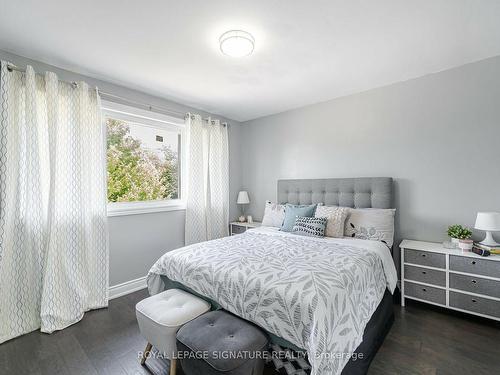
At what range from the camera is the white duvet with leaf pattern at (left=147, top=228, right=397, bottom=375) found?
4.12ft

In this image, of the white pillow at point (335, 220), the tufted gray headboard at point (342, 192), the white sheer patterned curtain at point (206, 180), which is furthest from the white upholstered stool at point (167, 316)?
the tufted gray headboard at point (342, 192)

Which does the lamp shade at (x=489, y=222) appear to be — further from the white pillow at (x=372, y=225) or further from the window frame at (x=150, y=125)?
the window frame at (x=150, y=125)

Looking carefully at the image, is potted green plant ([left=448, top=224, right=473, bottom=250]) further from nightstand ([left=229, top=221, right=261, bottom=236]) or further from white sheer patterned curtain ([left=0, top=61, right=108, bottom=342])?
white sheer patterned curtain ([left=0, top=61, right=108, bottom=342])

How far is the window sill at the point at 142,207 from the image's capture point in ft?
9.24

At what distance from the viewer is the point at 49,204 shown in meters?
2.22

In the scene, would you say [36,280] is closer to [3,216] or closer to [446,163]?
[3,216]

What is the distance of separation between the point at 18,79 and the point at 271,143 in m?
3.12

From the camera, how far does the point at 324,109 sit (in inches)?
134

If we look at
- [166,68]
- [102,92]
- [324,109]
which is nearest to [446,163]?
[324,109]

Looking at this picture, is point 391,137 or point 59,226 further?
point 391,137

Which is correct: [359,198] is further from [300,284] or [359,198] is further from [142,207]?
[142,207]

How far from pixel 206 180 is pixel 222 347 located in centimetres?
267

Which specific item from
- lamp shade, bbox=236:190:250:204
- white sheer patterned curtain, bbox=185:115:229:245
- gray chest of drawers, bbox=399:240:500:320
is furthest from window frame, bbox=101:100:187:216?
gray chest of drawers, bbox=399:240:500:320

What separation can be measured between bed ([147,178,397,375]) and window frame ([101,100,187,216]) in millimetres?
1110
